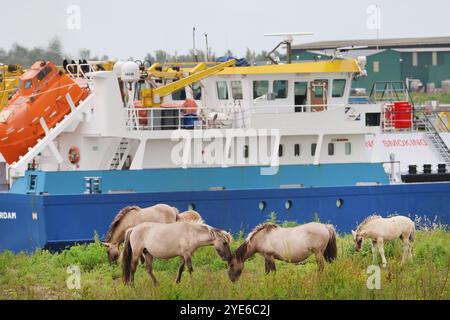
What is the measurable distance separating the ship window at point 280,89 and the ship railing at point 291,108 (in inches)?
12.1

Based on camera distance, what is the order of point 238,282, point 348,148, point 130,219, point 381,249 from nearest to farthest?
point 238,282
point 381,249
point 130,219
point 348,148

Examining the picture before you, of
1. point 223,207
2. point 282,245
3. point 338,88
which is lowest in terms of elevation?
point 223,207

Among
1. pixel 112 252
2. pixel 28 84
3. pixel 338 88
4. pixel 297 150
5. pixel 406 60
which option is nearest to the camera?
pixel 112 252

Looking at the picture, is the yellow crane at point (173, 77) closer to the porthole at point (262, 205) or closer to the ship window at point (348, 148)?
the porthole at point (262, 205)

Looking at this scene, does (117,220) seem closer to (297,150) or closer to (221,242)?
(221,242)

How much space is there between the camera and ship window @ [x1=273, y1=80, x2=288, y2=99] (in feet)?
99.8

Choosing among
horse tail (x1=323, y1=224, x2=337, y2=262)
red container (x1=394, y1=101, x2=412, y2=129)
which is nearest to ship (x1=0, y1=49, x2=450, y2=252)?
red container (x1=394, y1=101, x2=412, y2=129)

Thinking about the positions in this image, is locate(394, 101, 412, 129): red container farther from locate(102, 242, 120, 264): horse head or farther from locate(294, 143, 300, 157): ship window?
locate(102, 242, 120, 264): horse head

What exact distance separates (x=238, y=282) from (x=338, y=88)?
35.6ft

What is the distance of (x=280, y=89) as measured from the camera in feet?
99.9

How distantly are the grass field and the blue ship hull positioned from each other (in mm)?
737

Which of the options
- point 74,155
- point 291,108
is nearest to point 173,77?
point 291,108

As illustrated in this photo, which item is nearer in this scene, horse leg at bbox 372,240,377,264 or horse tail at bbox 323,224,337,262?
horse tail at bbox 323,224,337,262
